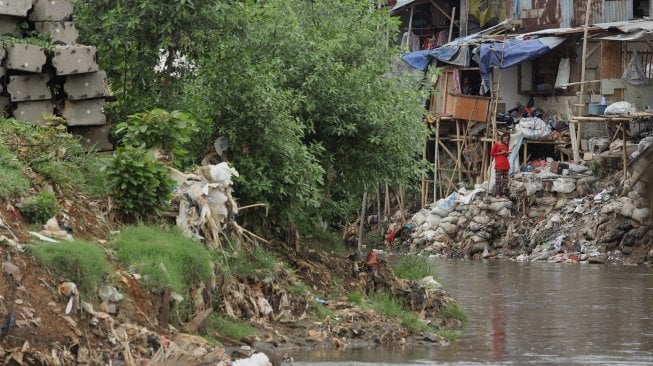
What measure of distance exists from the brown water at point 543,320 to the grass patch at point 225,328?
598mm

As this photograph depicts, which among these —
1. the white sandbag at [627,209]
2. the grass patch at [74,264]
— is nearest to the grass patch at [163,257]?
the grass patch at [74,264]

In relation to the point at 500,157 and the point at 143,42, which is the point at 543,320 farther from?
the point at 500,157

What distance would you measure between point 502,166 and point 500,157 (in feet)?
0.84

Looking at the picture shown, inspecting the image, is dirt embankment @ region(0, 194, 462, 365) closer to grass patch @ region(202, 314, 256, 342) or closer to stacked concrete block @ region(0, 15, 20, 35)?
grass patch @ region(202, 314, 256, 342)

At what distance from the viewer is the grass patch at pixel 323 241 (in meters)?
17.5

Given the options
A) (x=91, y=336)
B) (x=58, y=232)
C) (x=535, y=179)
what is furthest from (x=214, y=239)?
(x=535, y=179)

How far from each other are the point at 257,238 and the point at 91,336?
14.9 ft

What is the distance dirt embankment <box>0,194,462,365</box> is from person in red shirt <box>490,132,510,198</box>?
14238 millimetres

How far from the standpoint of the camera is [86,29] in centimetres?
1603

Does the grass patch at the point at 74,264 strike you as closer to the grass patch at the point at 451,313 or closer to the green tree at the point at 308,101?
the green tree at the point at 308,101

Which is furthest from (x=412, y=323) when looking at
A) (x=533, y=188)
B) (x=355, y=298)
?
(x=533, y=188)

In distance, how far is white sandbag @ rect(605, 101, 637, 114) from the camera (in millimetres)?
28312

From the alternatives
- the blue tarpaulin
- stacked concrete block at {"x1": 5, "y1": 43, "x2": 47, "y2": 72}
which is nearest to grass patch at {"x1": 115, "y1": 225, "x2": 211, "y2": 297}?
stacked concrete block at {"x1": 5, "y1": 43, "x2": 47, "y2": 72}

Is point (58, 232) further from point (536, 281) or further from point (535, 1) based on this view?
point (535, 1)
